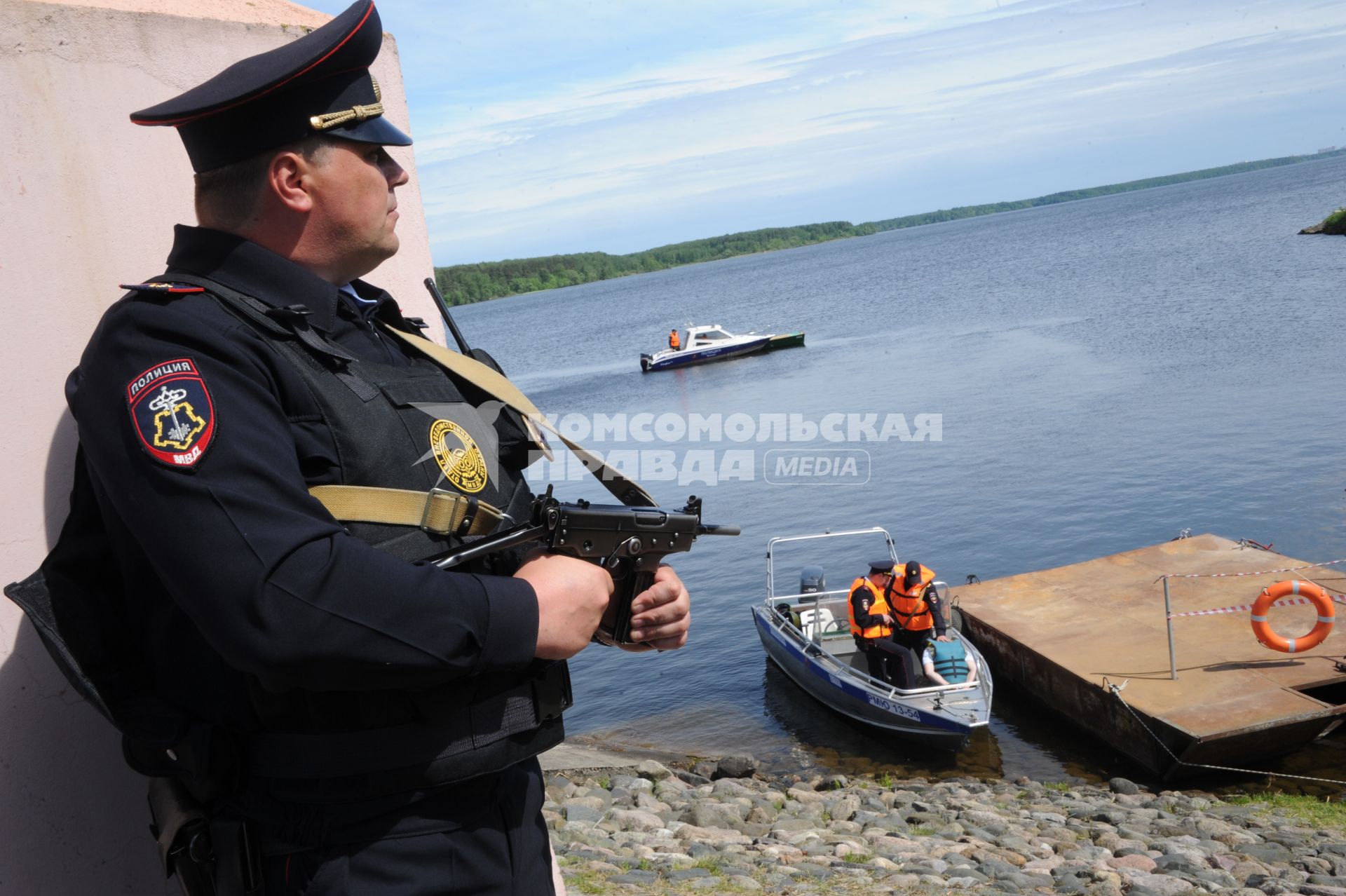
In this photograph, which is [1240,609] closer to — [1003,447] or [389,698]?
[389,698]

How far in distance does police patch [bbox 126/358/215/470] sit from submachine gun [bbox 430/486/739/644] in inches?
16.5

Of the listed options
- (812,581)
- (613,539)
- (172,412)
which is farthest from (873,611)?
(172,412)


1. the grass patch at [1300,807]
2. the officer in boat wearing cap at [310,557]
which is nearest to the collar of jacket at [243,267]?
the officer in boat wearing cap at [310,557]

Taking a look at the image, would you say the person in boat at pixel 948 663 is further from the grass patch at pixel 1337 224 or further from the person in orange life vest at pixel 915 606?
the grass patch at pixel 1337 224

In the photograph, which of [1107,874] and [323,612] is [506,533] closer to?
[323,612]

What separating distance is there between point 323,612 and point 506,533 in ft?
1.33

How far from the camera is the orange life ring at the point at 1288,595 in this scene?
12.1 m

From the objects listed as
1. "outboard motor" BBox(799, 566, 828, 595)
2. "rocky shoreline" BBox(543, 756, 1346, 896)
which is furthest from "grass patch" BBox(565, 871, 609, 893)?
"outboard motor" BBox(799, 566, 828, 595)

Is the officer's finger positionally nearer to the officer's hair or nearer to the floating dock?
the officer's hair

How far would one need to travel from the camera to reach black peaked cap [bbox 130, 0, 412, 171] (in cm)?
177

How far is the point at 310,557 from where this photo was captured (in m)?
1.52

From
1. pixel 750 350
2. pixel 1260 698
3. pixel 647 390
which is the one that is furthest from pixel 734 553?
pixel 750 350

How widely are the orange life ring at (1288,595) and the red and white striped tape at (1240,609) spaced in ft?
0.50

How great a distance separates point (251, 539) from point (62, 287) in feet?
3.98
